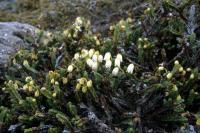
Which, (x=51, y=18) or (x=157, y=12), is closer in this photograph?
(x=157, y=12)

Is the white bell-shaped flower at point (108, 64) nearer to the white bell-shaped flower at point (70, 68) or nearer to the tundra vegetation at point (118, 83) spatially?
the tundra vegetation at point (118, 83)

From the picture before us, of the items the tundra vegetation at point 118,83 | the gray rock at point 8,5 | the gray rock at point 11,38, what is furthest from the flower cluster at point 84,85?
the gray rock at point 8,5

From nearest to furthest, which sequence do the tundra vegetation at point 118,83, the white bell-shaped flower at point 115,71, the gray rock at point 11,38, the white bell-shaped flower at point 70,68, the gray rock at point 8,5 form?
the tundra vegetation at point 118,83 → the white bell-shaped flower at point 115,71 → the white bell-shaped flower at point 70,68 → the gray rock at point 11,38 → the gray rock at point 8,5

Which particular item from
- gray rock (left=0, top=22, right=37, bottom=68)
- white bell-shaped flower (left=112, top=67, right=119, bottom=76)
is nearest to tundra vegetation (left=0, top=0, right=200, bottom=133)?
white bell-shaped flower (left=112, top=67, right=119, bottom=76)

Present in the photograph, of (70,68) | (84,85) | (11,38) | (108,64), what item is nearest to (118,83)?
(108,64)

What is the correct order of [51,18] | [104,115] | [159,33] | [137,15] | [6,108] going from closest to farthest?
[104,115] < [6,108] < [159,33] < [137,15] < [51,18]

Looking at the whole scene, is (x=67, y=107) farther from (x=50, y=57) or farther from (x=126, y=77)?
(x=50, y=57)

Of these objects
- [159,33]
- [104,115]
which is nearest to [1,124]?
[104,115]
